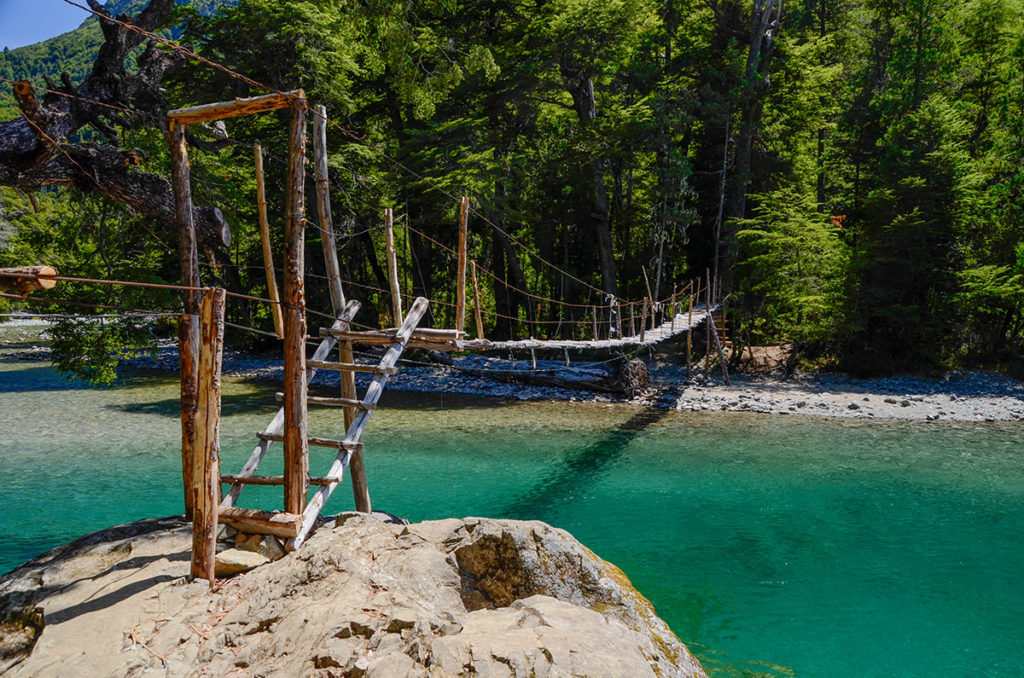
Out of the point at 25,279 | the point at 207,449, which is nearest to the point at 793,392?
the point at 207,449

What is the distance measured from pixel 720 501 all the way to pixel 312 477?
518 centimetres

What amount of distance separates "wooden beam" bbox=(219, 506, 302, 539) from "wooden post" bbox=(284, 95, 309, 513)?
5.3 inches

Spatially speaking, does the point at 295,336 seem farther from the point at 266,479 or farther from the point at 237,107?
the point at 237,107

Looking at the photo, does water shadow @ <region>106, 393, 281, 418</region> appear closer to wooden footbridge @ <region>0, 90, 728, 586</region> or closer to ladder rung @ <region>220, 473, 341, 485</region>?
wooden footbridge @ <region>0, 90, 728, 586</region>

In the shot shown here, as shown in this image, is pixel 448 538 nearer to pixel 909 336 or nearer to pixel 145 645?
pixel 145 645

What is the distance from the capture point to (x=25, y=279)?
9.09ft

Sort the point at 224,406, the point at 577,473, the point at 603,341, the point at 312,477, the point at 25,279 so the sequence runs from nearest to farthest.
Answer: the point at 25,279 → the point at 312,477 → the point at 577,473 → the point at 603,341 → the point at 224,406

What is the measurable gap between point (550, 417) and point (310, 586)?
9.17 meters

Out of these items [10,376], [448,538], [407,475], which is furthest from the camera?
[10,376]

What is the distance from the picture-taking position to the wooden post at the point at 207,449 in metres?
3.65

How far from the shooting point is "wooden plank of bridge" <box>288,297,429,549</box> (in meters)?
4.14

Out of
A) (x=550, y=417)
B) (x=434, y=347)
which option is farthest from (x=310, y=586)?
(x=550, y=417)

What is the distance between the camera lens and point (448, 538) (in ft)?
12.8

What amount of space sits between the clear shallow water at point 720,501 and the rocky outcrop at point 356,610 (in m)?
1.85
